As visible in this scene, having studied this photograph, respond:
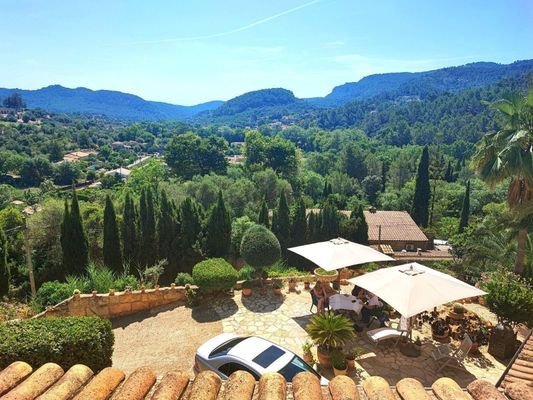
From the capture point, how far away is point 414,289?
7.59m

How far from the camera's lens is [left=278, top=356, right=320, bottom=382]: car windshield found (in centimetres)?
641

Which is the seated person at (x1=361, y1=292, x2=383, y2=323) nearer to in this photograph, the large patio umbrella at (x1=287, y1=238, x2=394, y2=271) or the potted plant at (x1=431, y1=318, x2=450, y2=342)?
the large patio umbrella at (x1=287, y1=238, x2=394, y2=271)

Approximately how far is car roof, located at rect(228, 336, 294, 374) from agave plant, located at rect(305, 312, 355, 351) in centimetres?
90

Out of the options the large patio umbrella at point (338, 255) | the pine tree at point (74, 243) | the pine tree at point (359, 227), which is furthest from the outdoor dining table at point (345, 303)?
the pine tree at point (359, 227)

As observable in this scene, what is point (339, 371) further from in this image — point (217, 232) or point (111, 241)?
point (111, 241)

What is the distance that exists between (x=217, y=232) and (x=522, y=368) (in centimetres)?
1441

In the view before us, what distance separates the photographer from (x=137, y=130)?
178250 mm

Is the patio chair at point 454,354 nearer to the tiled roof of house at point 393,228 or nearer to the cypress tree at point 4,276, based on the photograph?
the cypress tree at point 4,276

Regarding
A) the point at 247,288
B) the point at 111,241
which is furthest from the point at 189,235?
the point at 247,288

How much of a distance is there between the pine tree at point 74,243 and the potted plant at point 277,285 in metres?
7.76

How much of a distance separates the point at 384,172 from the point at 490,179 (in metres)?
60.5

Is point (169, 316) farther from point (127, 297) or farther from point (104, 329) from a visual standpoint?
point (104, 329)

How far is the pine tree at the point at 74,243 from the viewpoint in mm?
14547

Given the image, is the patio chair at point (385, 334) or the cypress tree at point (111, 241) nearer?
the patio chair at point (385, 334)
